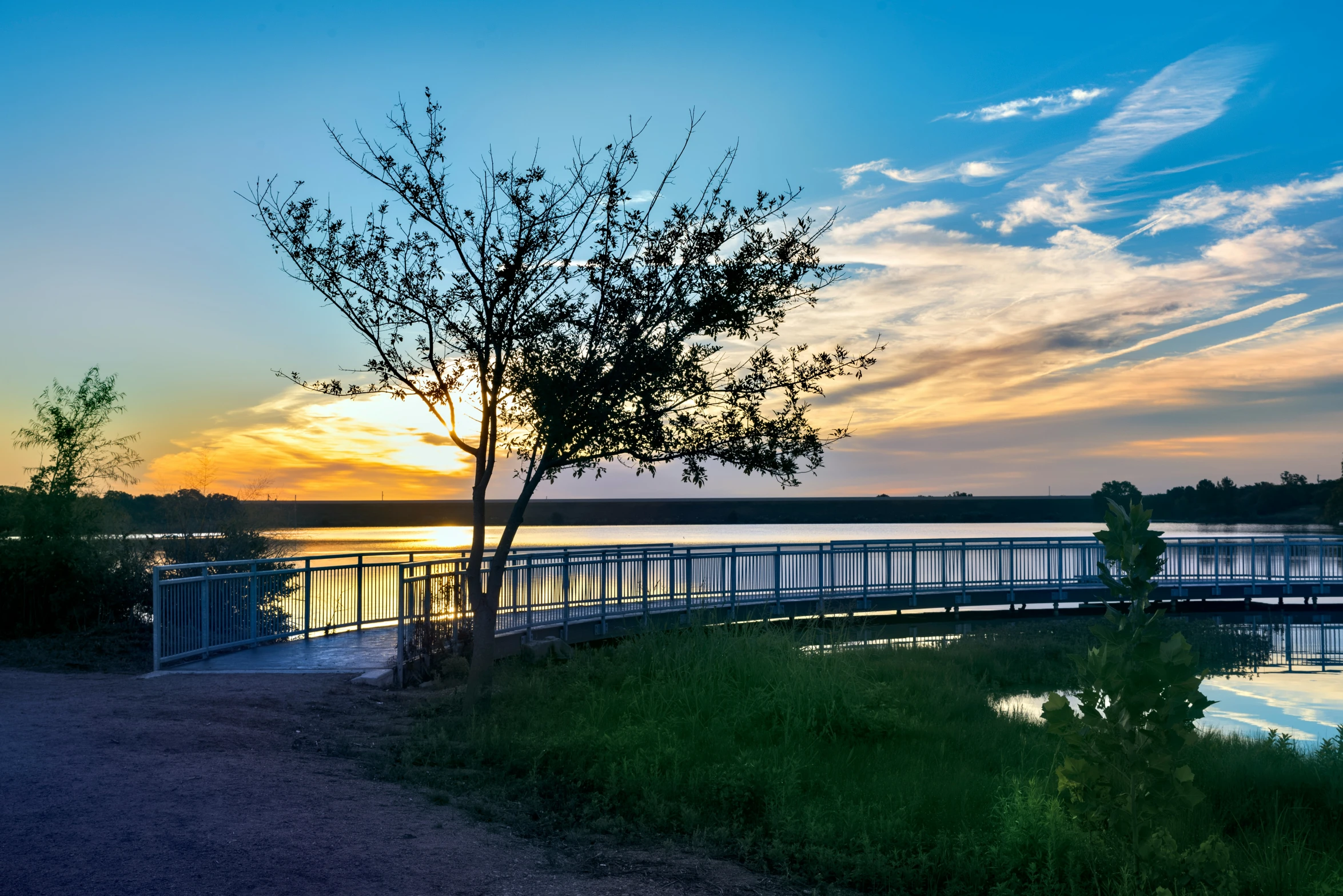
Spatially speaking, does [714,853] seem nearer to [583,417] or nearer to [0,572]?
[583,417]

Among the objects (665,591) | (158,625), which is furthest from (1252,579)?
(158,625)

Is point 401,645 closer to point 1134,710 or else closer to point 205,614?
point 205,614

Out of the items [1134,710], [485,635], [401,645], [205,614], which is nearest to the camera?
[1134,710]

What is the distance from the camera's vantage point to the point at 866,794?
298 inches

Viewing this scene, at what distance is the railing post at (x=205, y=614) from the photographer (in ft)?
45.1

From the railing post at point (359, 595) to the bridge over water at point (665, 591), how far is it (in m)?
0.03

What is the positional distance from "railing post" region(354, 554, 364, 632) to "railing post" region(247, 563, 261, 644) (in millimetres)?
2159

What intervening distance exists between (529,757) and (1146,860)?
16.4 feet

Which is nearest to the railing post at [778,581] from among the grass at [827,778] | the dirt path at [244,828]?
the grass at [827,778]

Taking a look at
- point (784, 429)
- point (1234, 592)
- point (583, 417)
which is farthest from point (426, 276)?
point (1234, 592)

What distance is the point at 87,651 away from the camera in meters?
15.7

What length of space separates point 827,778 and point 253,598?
10455 mm

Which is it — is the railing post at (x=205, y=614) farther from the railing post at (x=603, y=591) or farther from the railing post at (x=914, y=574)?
the railing post at (x=914, y=574)

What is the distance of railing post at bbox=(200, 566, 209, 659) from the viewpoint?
13.8 m
